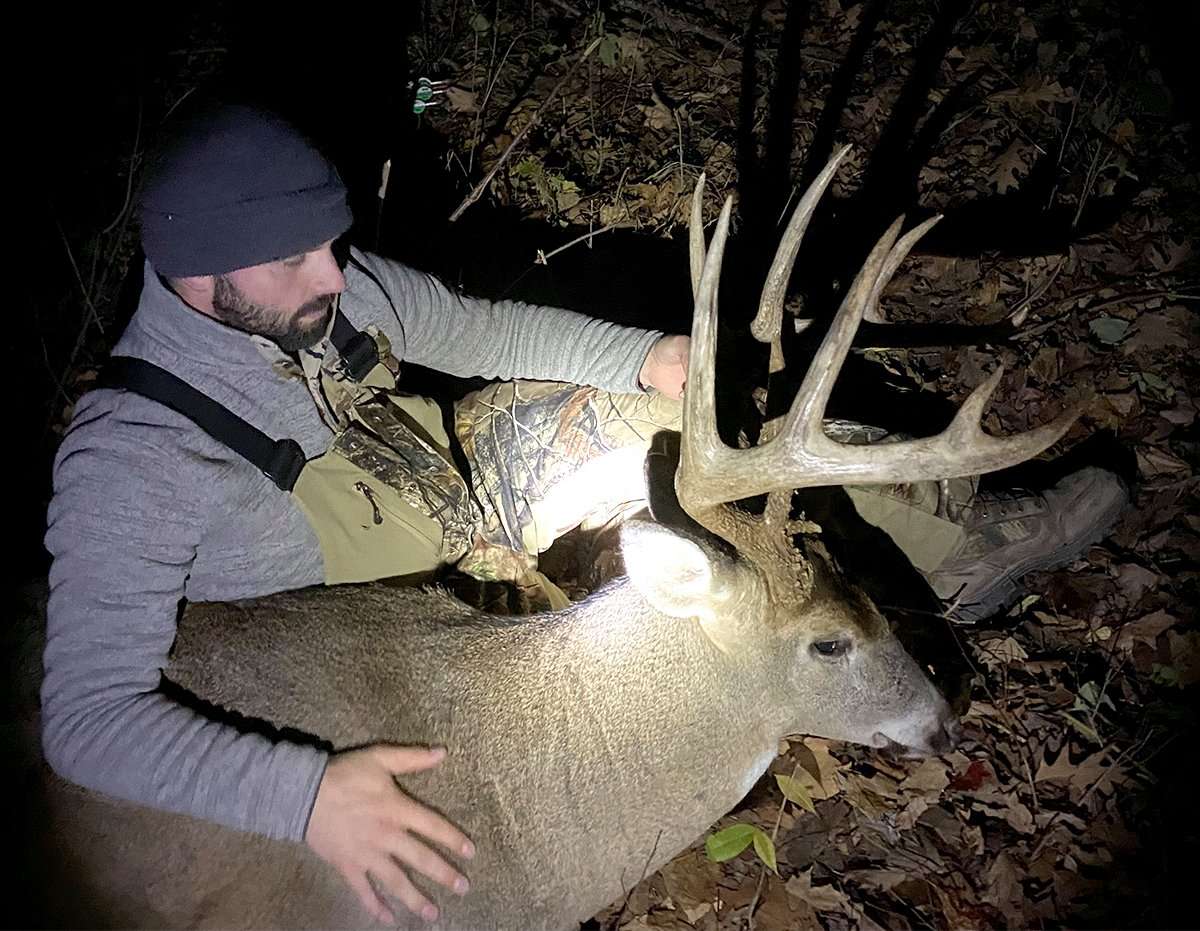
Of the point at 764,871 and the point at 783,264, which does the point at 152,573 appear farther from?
the point at 764,871

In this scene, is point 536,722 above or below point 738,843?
above

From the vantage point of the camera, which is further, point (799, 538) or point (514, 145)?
point (514, 145)

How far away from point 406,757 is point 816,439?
1.65 metres

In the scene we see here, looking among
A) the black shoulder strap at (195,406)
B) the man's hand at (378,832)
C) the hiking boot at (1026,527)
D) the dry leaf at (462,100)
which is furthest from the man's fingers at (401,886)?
the dry leaf at (462,100)

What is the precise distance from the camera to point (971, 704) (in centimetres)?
411

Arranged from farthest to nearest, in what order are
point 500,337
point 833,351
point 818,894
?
point 500,337 → point 818,894 → point 833,351

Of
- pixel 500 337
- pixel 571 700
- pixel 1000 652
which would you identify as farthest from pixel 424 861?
pixel 1000 652

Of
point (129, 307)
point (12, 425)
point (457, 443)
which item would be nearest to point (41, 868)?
point (129, 307)

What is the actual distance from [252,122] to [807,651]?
2425 millimetres

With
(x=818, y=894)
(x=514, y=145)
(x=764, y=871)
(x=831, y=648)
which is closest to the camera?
(x=831, y=648)

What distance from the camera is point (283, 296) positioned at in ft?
9.61

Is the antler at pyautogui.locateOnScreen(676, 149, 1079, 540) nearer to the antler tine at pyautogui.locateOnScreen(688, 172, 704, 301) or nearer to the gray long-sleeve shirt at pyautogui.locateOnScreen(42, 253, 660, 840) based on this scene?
the antler tine at pyautogui.locateOnScreen(688, 172, 704, 301)

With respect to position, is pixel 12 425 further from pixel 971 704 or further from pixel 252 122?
pixel 971 704

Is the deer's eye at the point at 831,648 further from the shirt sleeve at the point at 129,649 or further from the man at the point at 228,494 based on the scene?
the shirt sleeve at the point at 129,649
